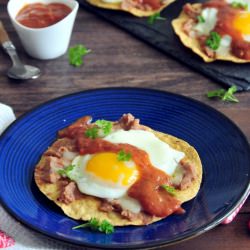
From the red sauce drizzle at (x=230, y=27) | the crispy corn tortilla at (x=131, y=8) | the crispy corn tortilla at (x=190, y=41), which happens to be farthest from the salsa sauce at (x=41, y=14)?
the red sauce drizzle at (x=230, y=27)

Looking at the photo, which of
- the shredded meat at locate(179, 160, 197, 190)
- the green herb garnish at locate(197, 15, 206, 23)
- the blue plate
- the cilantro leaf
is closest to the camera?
the blue plate

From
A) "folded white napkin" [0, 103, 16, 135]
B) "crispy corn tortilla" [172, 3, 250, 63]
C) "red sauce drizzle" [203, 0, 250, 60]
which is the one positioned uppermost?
"red sauce drizzle" [203, 0, 250, 60]

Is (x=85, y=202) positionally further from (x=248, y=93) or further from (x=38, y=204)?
(x=248, y=93)

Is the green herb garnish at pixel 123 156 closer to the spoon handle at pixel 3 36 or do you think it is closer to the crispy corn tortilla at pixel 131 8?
the spoon handle at pixel 3 36

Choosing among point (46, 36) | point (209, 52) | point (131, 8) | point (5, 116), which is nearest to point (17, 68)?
point (46, 36)

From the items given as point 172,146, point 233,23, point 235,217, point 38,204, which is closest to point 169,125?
point 172,146

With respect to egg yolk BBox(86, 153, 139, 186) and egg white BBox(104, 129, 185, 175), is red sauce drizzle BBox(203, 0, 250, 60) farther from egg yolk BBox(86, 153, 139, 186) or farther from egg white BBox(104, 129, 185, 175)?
egg yolk BBox(86, 153, 139, 186)

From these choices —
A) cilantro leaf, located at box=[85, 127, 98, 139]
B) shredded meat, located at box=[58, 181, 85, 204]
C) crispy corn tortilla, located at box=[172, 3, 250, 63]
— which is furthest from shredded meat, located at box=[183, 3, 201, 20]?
shredded meat, located at box=[58, 181, 85, 204]
